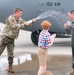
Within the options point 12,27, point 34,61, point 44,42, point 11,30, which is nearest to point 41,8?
point 34,61

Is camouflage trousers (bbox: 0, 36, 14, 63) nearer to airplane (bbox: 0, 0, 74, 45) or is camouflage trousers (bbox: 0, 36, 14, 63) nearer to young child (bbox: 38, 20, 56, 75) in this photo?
young child (bbox: 38, 20, 56, 75)

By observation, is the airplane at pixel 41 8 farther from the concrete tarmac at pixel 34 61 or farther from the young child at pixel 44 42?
the young child at pixel 44 42

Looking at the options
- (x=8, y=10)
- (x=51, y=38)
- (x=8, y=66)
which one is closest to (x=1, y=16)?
(x=8, y=10)

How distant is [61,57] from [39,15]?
235cm

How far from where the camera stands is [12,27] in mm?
8695

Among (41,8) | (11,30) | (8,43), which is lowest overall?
(8,43)

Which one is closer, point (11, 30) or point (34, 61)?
point (11, 30)

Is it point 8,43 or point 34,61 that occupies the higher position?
point 8,43

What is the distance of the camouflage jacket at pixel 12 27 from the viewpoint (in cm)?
867

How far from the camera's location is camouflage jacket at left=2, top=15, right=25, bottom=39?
867 cm

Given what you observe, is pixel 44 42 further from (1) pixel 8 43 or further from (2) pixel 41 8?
(2) pixel 41 8

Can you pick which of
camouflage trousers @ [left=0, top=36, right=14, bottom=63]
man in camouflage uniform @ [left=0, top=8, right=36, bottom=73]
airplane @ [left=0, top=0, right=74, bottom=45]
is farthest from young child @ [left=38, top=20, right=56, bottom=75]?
airplane @ [left=0, top=0, right=74, bottom=45]

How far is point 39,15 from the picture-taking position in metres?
13.1

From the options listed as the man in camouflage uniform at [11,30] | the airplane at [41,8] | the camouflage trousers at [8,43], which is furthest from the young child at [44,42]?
the airplane at [41,8]
